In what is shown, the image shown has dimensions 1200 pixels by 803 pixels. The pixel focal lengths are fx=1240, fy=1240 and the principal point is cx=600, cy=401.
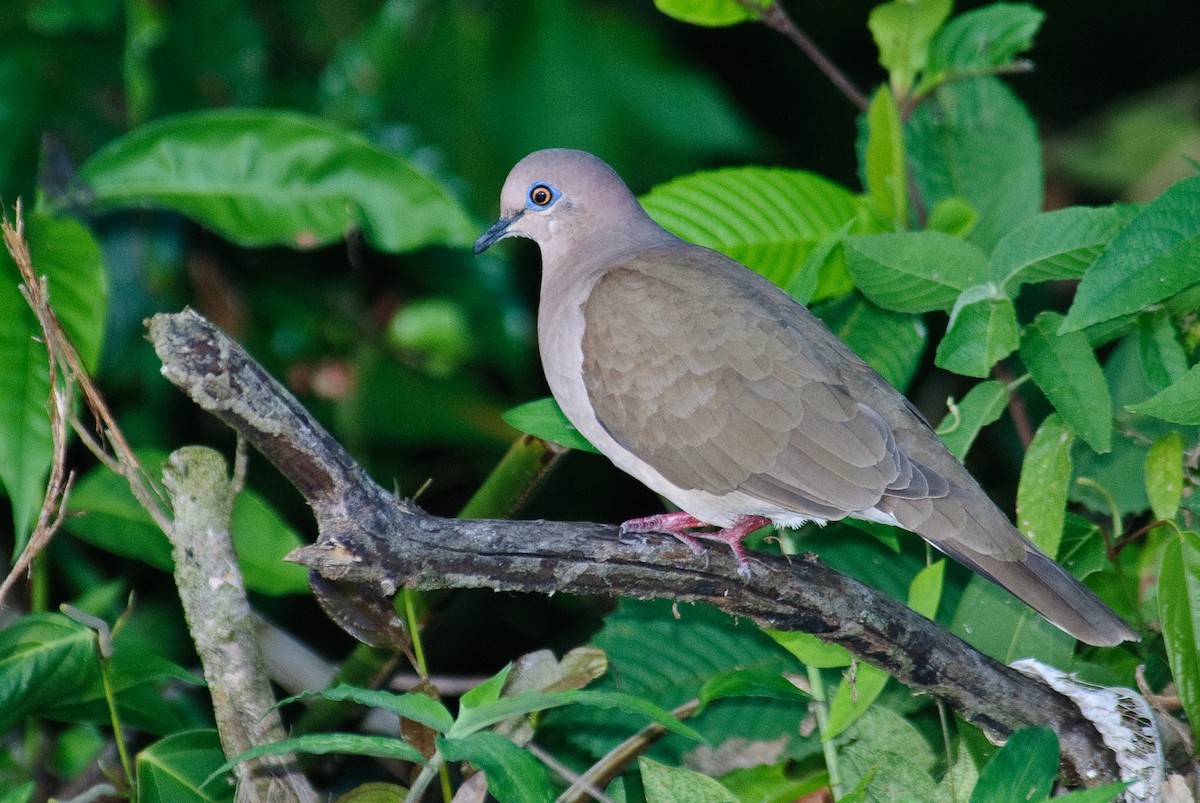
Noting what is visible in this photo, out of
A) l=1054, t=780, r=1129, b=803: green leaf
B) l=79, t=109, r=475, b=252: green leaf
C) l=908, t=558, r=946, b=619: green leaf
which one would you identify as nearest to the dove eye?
l=79, t=109, r=475, b=252: green leaf

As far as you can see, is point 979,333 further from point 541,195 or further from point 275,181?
point 275,181

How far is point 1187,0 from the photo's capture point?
246 inches

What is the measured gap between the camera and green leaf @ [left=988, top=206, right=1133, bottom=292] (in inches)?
109

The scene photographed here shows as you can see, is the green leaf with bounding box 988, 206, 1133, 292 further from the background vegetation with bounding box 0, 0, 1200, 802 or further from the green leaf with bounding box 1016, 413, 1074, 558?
the green leaf with bounding box 1016, 413, 1074, 558

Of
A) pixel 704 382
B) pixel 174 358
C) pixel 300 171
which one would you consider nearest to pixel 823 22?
pixel 300 171

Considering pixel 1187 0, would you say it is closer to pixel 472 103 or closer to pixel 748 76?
pixel 748 76

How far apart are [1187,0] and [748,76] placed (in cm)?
230

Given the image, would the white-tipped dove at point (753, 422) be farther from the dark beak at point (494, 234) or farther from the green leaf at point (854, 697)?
the dark beak at point (494, 234)

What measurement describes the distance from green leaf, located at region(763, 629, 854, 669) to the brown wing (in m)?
0.27

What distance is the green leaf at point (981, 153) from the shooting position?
137 inches

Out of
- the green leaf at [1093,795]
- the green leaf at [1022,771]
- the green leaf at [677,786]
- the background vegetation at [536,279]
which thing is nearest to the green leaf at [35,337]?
the background vegetation at [536,279]

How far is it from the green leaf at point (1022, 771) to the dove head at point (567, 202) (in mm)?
1865

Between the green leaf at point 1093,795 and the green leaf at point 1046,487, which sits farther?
the green leaf at point 1046,487

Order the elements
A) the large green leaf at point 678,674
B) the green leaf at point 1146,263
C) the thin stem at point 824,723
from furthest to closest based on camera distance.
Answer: the large green leaf at point 678,674, the thin stem at point 824,723, the green leaf at point 1146,263
